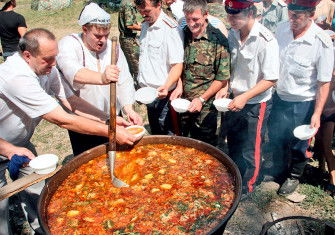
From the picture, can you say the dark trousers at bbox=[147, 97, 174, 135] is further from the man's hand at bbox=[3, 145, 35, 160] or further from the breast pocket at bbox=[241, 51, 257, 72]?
the man's hand at bbox=[3, 145, 35, 160]

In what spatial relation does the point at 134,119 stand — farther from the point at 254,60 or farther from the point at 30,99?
the point at 254,60

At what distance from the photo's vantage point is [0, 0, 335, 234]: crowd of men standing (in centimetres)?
309

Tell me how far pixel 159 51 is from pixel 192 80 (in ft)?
2.01

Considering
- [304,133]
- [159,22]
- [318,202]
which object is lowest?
[318,202]

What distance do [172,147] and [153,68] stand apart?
142cm

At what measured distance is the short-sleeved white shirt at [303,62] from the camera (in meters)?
3.72

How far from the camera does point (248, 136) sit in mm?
4141

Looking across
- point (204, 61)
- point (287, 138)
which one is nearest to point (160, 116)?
point (204, 61)

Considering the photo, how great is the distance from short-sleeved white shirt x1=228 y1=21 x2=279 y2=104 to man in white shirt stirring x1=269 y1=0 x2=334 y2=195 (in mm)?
339

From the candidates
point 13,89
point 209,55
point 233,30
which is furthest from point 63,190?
point 233,30

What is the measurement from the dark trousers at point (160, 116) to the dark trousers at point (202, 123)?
234 millimetres

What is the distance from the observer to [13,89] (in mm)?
2891

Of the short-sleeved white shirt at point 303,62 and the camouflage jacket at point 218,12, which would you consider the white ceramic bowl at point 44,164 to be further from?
the camouflage jacket at point 218,12

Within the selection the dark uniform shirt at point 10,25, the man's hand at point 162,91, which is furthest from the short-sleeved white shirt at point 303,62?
the dark uniform shirt at point 10,25
